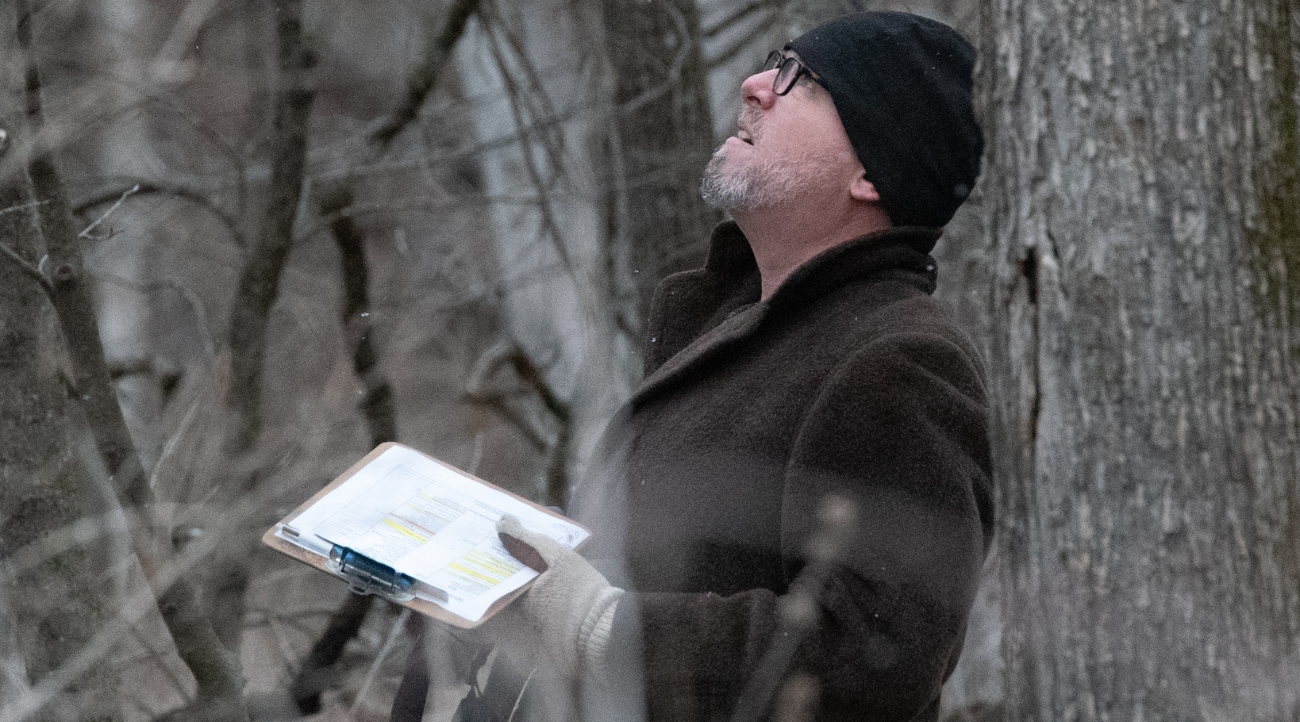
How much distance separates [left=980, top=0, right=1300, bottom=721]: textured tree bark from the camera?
1374 mm

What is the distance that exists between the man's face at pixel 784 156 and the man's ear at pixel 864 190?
2 cm

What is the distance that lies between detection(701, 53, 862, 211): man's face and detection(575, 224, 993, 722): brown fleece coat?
0.60ft

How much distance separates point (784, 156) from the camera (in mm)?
2379

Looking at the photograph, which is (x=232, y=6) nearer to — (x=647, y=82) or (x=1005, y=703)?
(x=647, y=82)

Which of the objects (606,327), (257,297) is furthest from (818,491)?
(606,327)

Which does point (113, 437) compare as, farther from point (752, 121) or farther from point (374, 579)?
point (752, 121)

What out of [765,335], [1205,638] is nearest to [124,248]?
[765,335]

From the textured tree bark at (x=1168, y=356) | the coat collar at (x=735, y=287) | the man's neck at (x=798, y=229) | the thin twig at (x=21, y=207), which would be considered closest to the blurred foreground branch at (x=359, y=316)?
the thin twig at (x=21, y=207)

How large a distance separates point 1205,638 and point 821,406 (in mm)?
689

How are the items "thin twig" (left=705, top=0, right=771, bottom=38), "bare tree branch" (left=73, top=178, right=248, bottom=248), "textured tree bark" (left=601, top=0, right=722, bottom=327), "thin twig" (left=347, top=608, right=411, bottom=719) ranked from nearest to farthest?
1. "thin twig" (left=347, top=608, right=411, bottom=719)
2. "bare tree branch" (left=73, top=178, right=248, bottom=248)
3. "textured tree bark" (left=601, top=0, right=722, bottom=327)
4. "thin twig" (left=705, top=0, right=771, bottom=38)

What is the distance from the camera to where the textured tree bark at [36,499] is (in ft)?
8.88

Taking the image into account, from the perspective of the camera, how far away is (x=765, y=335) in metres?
2.25

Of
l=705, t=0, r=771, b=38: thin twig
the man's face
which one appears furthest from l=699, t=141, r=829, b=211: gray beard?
l=705, t=0, r=771, b=38: thin twig

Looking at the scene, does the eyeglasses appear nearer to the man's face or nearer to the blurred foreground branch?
the man's face
